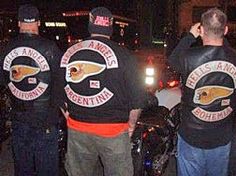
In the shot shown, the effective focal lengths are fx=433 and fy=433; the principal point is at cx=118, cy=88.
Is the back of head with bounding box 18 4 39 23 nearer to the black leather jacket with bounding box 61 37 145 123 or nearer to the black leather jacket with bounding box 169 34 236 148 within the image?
the black leather jacket with bounding box 61 37 145 123

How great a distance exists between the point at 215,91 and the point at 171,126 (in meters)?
1.87

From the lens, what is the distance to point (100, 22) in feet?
11.8

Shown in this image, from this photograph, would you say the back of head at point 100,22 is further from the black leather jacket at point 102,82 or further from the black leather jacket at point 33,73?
the black leather jacket at point 33,73

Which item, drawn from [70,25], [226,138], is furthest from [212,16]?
[70,25]

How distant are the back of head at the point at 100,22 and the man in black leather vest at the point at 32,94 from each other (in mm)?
544

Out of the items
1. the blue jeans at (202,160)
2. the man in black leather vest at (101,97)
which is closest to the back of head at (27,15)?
the man in black leather vest at (101,97)

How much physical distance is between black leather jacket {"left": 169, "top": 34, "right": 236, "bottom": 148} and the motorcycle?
3.07ft

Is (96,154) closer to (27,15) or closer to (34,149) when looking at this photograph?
(34,149)

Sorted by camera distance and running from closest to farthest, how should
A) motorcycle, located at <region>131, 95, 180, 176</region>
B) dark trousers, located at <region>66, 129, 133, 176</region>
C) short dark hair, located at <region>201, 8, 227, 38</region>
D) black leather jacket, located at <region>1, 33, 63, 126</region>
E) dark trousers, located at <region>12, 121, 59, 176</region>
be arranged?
short dark hair, located at <region>201, 8, 227, 38</region> → dark trousers, located at <region>66, 129, 133, 176</region> → black leather jacket, located at <region>1, 33, 63, 126</region> → dark trousers, located at <region>12, 121, 59, 176</region> → motorcycle, located at <region>131, 95, 180, 176</region>

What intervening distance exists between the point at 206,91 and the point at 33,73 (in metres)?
1.56

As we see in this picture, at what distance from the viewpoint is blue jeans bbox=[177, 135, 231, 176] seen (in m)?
3.67

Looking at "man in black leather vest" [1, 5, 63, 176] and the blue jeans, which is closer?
the blue jeans

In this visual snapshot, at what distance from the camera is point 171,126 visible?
5.36m

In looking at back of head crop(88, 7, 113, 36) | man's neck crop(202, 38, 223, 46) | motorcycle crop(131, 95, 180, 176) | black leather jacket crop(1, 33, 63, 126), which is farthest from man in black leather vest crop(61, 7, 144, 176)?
motorcycle crop(131, 95, 180, 176)
